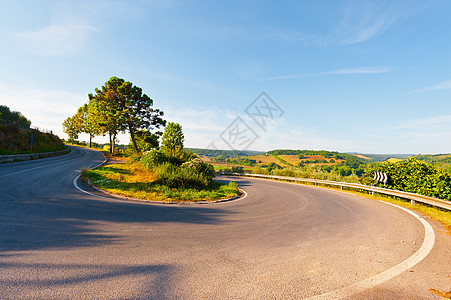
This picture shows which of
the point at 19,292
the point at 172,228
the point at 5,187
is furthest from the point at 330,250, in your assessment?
the point at 5,187

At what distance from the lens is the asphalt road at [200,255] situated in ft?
9.50

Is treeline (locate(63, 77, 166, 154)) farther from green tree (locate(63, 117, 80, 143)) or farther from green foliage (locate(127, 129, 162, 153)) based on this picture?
green tree (locate(63, 117, 80, 143))

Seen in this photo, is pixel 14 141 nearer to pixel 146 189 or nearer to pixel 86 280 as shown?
pixel 146 189

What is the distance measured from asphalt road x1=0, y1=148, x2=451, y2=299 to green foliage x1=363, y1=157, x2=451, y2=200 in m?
4.55

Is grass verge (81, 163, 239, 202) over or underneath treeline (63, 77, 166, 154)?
underneath

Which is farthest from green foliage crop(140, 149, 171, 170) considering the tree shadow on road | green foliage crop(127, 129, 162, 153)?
green foliage crop(127, 129, 162, 153)

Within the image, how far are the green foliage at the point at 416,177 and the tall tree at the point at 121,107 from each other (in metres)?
31.0

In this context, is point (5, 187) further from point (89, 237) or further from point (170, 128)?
point (170, 128)

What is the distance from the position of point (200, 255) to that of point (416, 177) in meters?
14.3

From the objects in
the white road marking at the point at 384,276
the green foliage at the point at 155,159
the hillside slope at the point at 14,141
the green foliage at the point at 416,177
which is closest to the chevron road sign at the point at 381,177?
the green foliage at the point at 416,177

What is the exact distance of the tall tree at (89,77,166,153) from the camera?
29.7m

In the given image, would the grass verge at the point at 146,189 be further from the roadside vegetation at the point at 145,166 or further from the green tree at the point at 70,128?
the green tree at the point at 70,128

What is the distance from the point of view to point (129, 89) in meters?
29.9

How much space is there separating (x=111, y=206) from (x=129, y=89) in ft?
89.5
